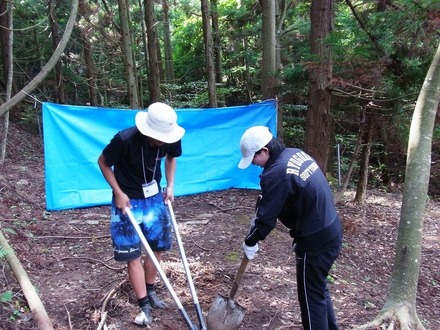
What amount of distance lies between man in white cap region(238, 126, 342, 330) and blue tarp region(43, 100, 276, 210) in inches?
157

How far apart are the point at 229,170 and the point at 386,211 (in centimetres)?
310

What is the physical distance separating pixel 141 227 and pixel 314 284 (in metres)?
1.44

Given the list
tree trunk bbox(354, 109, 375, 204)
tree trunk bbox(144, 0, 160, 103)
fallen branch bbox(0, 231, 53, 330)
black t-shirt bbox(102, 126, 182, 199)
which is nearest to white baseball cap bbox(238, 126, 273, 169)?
black t-shirt bbox(102, 126, 182, 199)

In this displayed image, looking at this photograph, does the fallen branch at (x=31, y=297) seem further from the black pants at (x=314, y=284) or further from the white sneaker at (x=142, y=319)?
the black pants at (x=314, y=284)

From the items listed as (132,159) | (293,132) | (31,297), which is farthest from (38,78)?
(293,132)

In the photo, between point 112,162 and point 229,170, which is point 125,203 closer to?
point 112,162

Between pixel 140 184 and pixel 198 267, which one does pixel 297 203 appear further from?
pixel 198 267

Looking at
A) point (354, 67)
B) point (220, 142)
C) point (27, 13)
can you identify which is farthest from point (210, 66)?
point (27, 13)

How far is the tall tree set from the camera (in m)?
3.36

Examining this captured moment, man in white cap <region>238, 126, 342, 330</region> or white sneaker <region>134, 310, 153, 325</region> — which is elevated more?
man in white cap <region>238, 126, 342, 330</region>

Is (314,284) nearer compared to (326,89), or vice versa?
(314,284)

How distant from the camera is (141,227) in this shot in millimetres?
3197

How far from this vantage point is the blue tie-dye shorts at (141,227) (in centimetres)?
302

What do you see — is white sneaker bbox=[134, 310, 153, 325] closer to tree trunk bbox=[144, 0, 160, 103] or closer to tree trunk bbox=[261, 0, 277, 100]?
tree trunk bbox=[261, 0, 277, 100]
